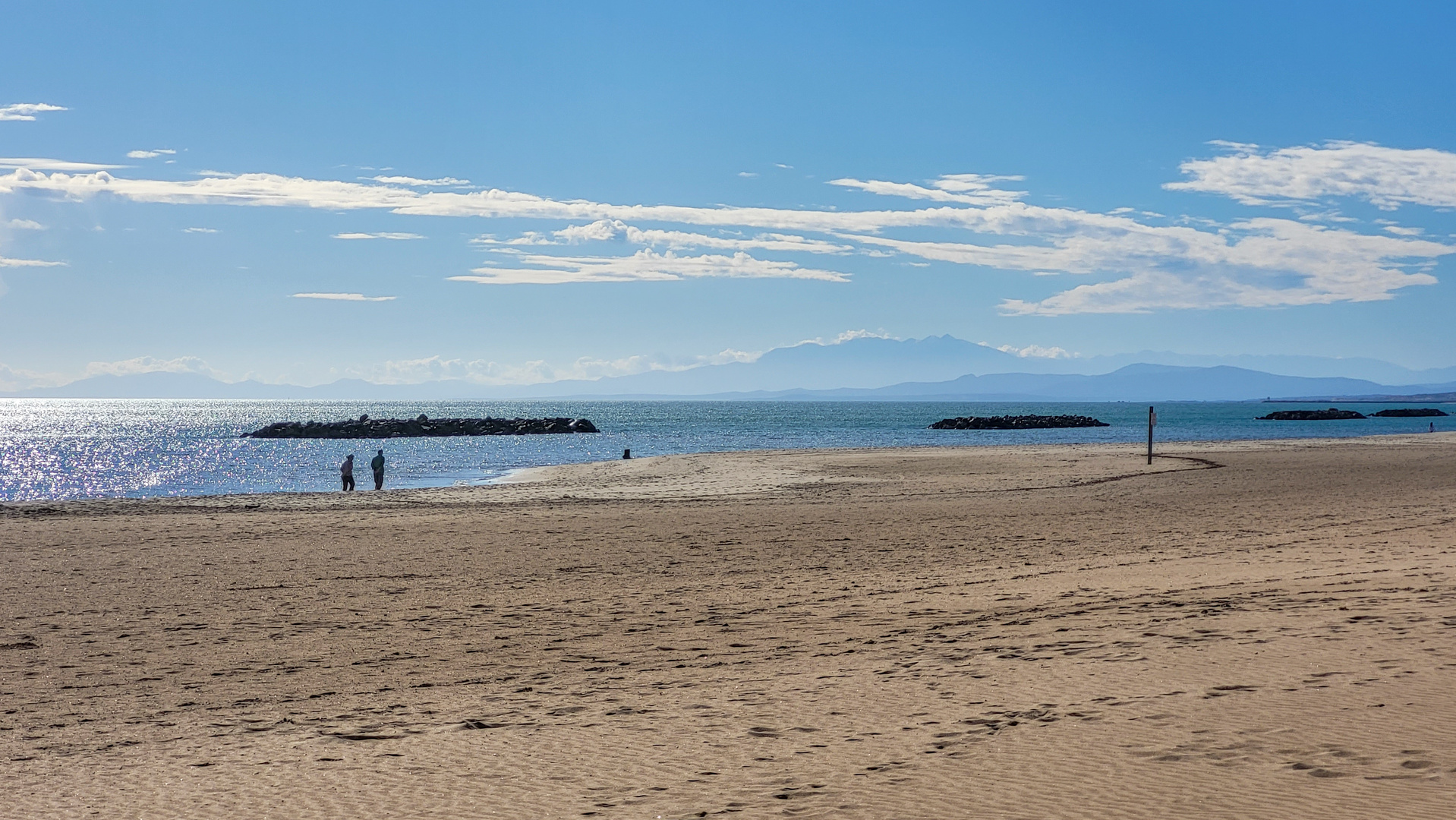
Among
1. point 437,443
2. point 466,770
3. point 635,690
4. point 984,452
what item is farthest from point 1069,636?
point 437,443

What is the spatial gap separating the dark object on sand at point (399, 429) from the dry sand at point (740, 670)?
269 ft

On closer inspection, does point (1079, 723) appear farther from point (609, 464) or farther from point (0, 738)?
point (609, 464)

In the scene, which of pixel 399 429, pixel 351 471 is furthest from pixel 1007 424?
pixel 351 471

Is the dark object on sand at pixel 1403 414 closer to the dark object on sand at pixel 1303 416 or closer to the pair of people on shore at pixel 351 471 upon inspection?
the dark object on sand at pixel 1303 416

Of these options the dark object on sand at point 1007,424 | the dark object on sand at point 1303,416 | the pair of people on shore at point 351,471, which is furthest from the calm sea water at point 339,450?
the dark object on sand at point 1303,416

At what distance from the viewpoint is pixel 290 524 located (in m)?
21.3

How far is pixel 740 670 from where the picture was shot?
9.02 metres

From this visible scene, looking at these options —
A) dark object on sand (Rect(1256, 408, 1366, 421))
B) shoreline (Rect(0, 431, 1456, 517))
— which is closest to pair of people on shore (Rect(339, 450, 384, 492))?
shoreline (Rect(0, 431, 1456, 517))

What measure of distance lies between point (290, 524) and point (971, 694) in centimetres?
1731

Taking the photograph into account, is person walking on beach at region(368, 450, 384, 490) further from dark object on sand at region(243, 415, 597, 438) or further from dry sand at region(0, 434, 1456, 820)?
dark object on sand at region(243, 415, 597, 438)

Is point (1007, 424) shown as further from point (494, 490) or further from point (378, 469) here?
point (494, 490)

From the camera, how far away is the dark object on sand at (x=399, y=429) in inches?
3935

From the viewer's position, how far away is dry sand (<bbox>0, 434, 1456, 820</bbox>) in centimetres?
578

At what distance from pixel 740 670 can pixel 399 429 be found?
323 ft
